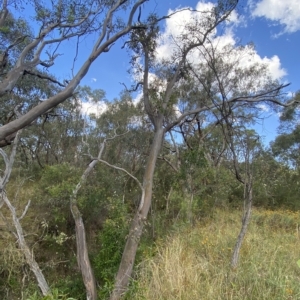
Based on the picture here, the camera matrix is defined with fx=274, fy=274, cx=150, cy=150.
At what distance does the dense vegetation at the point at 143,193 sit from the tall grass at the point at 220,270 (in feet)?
0.07

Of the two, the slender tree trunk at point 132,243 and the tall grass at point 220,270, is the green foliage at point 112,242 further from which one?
the tall grass at point 220,270

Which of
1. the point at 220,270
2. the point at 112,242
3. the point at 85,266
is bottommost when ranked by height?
the point at 85,266

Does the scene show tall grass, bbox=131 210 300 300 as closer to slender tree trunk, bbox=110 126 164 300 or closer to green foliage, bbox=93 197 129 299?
slender tree trunk, bbox=110 126 164 300

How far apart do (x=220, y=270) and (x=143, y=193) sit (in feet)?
8.89

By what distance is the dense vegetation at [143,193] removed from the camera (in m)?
4.23

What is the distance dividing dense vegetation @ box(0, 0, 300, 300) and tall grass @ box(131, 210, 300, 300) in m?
0.02

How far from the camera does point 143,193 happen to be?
633 cm

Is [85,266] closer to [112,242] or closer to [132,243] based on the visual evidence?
[112,242]

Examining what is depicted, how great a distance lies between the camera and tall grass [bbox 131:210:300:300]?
11.4 feet

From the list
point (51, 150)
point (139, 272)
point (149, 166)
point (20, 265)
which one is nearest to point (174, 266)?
point (139, 272)

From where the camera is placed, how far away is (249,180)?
4.34 metres

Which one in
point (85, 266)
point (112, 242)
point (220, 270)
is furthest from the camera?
point (112, 242)

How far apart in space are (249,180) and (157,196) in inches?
183

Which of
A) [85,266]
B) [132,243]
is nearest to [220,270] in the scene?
[132,243]
